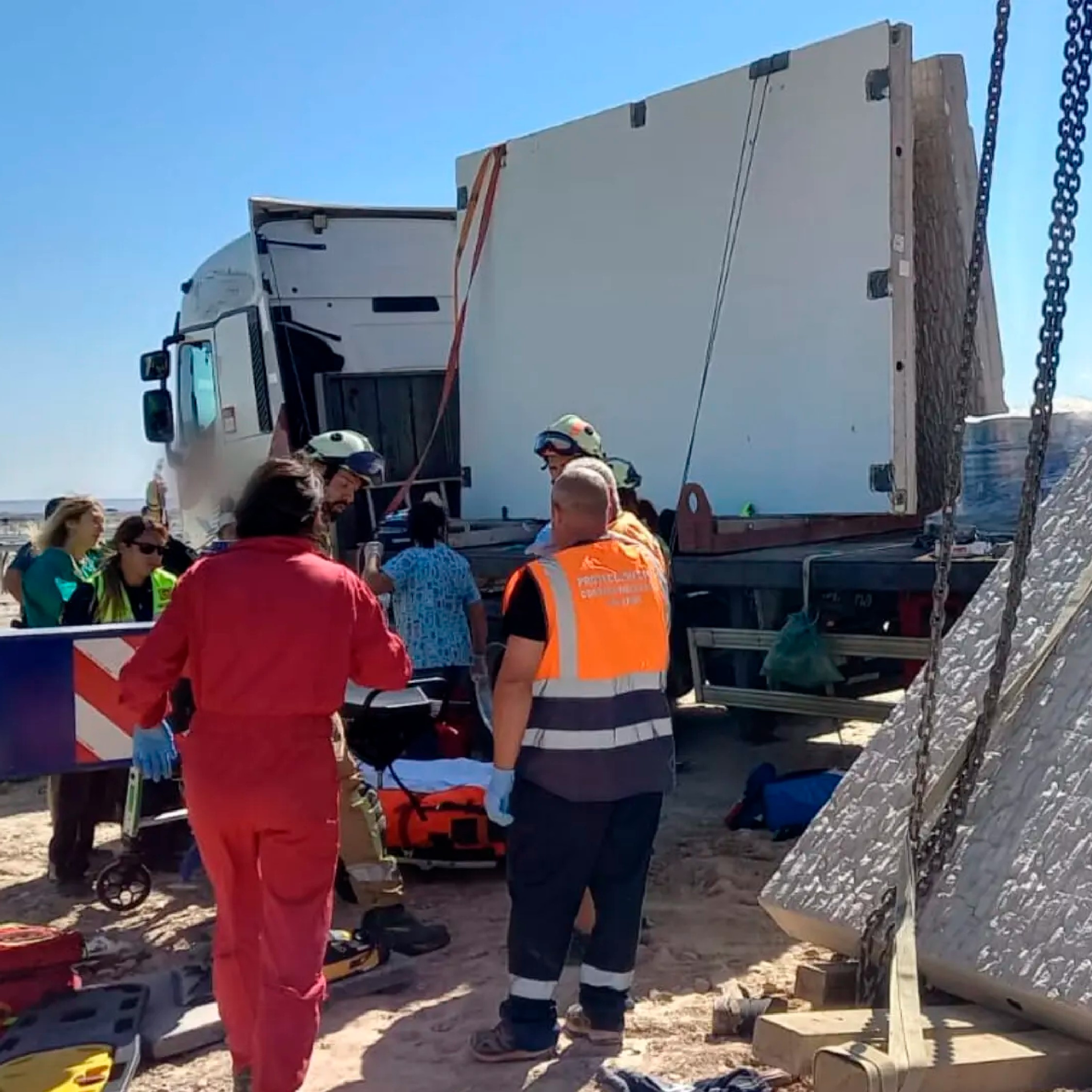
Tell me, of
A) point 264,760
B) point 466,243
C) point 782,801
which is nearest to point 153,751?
point 264,760

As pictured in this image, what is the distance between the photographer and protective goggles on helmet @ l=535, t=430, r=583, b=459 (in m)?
4.72

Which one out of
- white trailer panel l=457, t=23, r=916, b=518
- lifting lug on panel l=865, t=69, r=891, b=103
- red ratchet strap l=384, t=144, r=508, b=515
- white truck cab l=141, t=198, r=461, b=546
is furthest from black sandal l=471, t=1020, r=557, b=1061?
white truck cab l=141, t=198, r=461, b=546

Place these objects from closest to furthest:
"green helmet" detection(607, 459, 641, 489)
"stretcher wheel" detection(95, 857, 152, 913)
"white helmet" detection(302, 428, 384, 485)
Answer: "stretcher wheel" detection(95, 857, 152, 913), "white helmet" detection(302, 428, 384, 485), "green helmet" detection(607, 459, 641, 489)

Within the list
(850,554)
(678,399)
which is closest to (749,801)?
(850,554)

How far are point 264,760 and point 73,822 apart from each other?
2690 millimetres

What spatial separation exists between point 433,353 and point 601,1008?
624 cm

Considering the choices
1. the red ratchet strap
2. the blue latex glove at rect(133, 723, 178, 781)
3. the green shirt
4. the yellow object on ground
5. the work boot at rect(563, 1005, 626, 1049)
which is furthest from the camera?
the red ratchet strap

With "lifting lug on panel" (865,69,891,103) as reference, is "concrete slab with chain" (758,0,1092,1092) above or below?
below

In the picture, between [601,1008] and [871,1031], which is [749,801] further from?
[871,1031]

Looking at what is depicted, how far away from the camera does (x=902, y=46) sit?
5789mm

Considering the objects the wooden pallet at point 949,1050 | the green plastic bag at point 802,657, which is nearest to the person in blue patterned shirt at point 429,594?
the green plastic bag at point 802,657

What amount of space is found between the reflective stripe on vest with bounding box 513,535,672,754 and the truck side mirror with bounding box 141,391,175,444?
24.3 feet

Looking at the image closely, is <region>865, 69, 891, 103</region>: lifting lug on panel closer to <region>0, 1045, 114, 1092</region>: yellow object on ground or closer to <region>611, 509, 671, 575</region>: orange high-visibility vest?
<region>611, 509, 671, 575</region>: orange high-visibility vest

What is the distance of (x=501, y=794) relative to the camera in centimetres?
365
